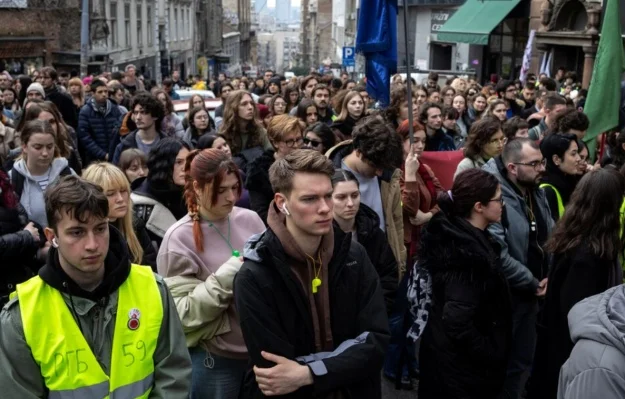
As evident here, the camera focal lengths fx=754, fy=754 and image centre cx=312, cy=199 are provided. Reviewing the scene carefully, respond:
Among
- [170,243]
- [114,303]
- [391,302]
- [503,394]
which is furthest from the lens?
[503,394]

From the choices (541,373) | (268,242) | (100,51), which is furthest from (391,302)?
(100,51)

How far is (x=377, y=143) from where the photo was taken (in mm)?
4668

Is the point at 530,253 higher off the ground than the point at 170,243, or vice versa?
the point at 170,243

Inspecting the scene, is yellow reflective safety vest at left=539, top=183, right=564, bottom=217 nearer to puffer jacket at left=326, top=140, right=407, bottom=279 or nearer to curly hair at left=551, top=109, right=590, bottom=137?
puffer jacket at left=326, top=140, right=407, bottom=279

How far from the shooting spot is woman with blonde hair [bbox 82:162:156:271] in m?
4.23

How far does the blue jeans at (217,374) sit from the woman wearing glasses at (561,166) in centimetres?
283

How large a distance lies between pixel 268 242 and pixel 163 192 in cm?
196

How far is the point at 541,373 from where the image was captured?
4.43m

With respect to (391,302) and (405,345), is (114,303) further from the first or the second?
(405,345)

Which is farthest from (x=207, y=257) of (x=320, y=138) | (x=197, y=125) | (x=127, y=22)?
(x=127, y=22)

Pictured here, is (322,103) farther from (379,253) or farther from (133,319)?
(133,319)

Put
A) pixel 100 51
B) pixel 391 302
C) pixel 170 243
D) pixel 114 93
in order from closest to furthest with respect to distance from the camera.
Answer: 1. pixel 170 243
2. pixel 391 302
3. pixel 114 93
4. pixel 100 51

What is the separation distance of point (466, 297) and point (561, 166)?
2032 millimetres

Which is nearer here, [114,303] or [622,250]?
[114,303]
